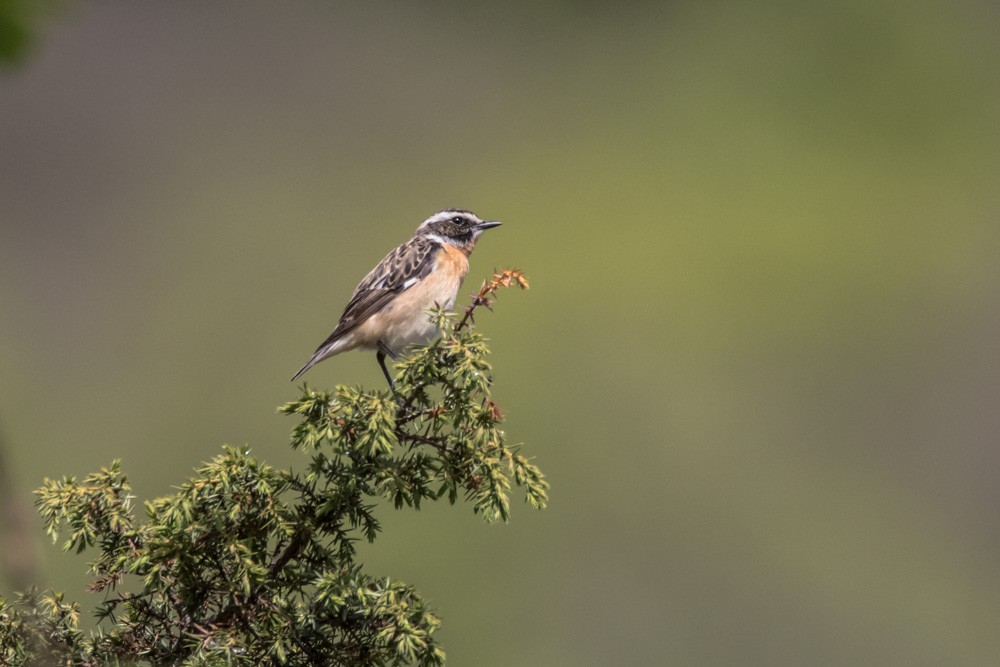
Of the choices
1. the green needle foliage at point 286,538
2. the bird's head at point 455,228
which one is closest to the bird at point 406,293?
the bird's head at point 455,228

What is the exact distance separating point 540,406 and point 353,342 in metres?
6.07

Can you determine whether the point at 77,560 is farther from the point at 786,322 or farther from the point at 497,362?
the point at 786,322

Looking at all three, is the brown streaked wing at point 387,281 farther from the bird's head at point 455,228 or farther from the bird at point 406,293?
the bird's head at point 455,228

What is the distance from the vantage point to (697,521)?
1017cm

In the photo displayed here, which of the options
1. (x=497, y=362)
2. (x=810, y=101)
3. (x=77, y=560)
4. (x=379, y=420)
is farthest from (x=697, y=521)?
(x=810, y=101)

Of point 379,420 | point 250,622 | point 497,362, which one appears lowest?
point 250,622

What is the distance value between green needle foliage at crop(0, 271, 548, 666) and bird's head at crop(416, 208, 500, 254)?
9.62 feet

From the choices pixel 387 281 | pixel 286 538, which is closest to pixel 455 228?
pixel 387 281

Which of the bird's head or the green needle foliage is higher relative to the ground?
the bird's head

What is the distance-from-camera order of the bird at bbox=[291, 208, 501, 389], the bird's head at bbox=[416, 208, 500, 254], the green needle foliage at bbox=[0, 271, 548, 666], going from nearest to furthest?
the green needle foliage at bbox=[0, 271, 548, 666] → the bird at bbox=[291, 208, 501, 389] → the bird's head at bbox=[416, 208, 500, 254]

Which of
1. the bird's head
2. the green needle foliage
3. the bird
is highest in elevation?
the bird's head

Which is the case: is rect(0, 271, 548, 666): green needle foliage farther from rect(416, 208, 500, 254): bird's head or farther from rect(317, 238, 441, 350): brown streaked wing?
rect(416, 208, 500, 254): bird's head

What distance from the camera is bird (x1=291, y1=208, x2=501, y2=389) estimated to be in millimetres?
4703

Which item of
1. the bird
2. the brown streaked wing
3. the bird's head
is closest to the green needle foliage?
the bird
